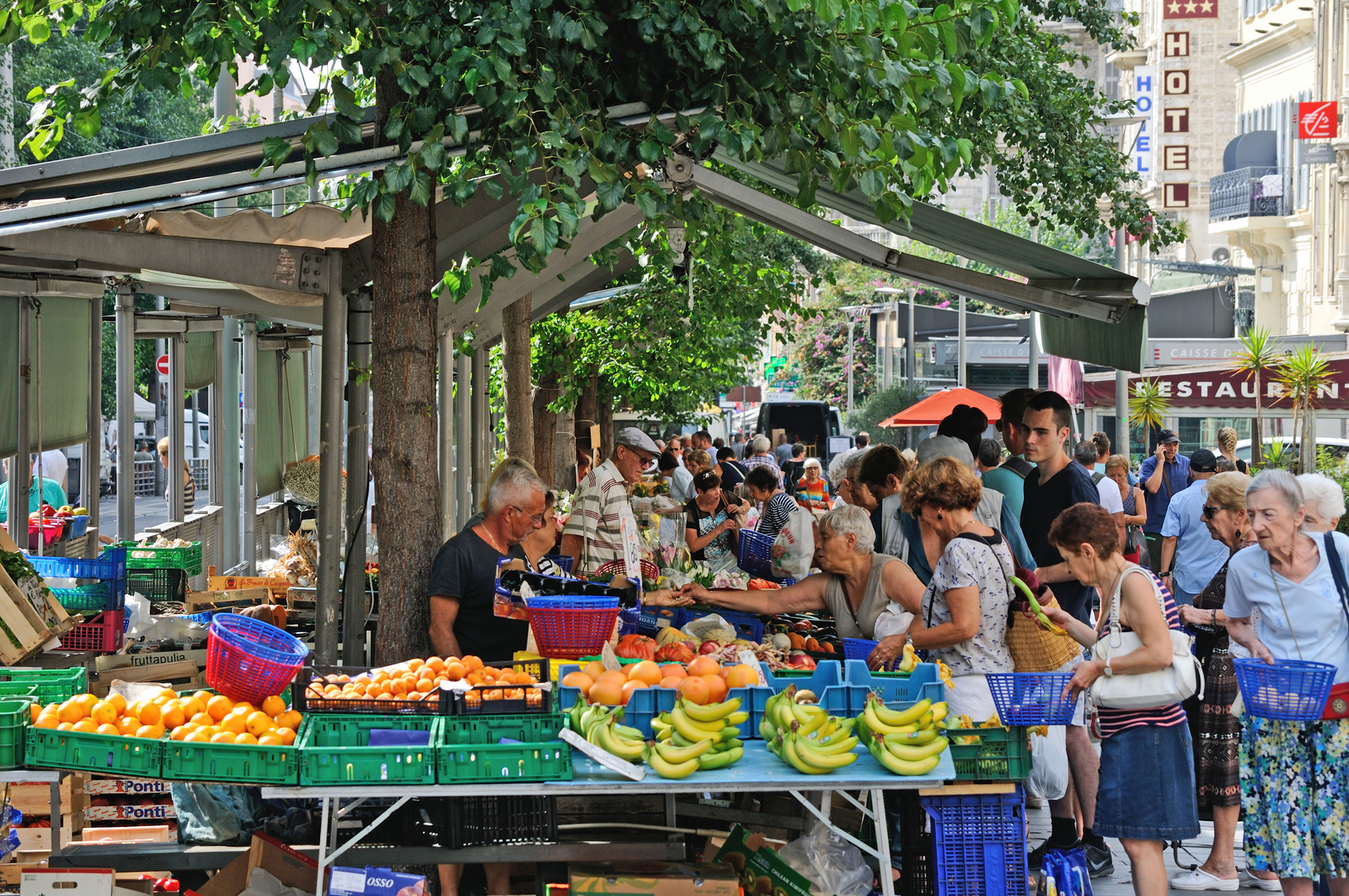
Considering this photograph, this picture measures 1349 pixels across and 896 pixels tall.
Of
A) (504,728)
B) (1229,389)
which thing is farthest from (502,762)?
(1229,389)

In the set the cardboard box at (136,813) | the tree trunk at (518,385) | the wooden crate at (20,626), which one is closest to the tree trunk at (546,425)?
the tree trunk at (518,385)

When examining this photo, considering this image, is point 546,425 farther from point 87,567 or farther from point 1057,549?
point 1057,549

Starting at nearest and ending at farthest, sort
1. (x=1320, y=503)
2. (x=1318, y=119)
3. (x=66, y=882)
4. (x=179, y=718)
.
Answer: (x=66, y=882), (x=179, y=718), (x=1320, y=503), (x=1318, y=119)

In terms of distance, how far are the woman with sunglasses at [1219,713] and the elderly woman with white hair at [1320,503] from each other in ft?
3.43

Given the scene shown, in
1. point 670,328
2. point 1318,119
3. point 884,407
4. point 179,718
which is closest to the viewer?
point 179,718

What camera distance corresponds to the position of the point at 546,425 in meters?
22.7

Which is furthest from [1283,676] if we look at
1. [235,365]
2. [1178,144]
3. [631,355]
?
[1178,144]

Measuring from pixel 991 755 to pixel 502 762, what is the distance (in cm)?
190

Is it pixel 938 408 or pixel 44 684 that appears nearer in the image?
pixel 44 684

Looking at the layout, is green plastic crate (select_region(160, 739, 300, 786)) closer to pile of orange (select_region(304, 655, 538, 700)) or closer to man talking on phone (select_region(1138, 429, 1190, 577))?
pile of orange (select_region(304, 655, 538, 700))

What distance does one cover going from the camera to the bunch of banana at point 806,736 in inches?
183

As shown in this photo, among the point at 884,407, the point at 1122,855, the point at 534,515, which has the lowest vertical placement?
the point at 1122,855

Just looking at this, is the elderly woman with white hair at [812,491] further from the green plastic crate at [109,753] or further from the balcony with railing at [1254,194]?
the balcony with railing at [1254,194]

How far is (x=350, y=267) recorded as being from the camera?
677cm
